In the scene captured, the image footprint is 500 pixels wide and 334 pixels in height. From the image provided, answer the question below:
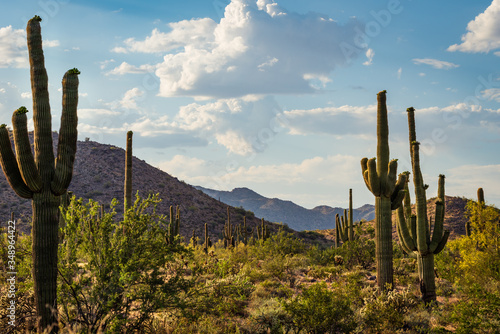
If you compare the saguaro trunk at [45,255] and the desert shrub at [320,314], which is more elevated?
the saguaro trunk at [45,255]

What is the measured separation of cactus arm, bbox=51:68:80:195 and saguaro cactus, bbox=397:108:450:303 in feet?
36.2

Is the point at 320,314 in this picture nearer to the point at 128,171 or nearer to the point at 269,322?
the point at 269,322

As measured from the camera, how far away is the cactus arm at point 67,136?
9500 millimetres

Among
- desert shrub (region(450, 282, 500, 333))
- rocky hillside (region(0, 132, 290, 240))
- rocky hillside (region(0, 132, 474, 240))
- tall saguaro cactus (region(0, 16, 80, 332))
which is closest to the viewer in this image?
tall saguaro cactus (region(0, 16, 80, 332))

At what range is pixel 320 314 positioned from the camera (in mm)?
10016

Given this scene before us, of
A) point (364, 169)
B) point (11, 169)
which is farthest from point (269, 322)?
point (364, 169)

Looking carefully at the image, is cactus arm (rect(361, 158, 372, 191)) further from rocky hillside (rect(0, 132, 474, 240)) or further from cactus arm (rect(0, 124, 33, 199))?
rocky hillside (rect(0, 132, 474, 240))

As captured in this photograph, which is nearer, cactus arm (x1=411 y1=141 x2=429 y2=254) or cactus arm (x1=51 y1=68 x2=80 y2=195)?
cactus arm (x1=51 y1=68 x2=80 y2=195)

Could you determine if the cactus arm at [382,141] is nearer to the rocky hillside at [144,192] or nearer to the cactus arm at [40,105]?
the cactus arm at [40,105]

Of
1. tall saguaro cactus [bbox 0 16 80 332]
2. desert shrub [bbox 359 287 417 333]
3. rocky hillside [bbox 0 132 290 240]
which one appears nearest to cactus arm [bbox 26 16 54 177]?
tall saguaro cactus [bbox 0 16 80 332]

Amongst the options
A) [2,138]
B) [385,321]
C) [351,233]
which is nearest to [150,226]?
[2,138]

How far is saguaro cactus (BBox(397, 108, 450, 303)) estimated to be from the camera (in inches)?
594

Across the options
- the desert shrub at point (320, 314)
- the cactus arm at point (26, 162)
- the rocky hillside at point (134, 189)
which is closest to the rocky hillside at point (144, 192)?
the rocky hillside at point (134, 189)

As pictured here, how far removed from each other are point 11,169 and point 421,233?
12.4 m
